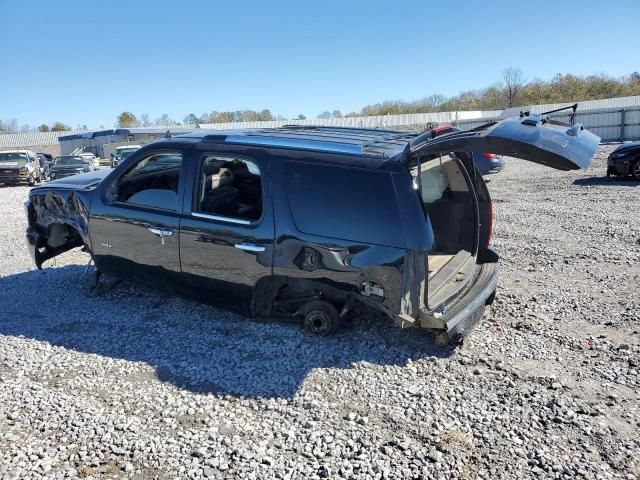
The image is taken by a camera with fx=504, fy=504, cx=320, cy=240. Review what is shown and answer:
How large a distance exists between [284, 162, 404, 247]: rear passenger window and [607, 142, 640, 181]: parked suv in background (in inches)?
505

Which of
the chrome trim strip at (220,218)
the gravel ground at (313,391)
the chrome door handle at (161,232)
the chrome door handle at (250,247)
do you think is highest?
the chrome trim strip at (220,218)

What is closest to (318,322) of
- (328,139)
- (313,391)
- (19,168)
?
(313,391)

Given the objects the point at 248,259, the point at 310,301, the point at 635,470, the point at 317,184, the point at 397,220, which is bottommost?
the point at 635,470

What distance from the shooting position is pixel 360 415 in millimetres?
3318

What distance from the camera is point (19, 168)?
23.5 metres

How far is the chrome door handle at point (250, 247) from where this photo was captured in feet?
13.7

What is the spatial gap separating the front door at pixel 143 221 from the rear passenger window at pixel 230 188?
246 millimetres

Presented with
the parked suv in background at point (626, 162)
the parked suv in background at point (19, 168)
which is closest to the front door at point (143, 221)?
the parked suv in background at point (626, 162)

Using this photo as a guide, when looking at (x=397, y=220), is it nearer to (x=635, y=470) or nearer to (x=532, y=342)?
(x=532, y=342)

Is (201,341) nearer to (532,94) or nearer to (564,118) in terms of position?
(564,118)

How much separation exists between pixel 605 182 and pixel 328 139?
40.2ft

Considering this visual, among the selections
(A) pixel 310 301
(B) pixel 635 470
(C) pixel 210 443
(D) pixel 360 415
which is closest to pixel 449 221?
(A) pixel 310 301

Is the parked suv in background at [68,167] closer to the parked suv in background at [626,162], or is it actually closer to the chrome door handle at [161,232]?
the chrome door handle at [161,232]

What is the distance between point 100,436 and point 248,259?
1724mm
